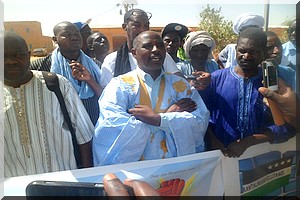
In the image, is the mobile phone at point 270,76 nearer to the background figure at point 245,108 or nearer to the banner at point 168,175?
the background figure at point 245,108

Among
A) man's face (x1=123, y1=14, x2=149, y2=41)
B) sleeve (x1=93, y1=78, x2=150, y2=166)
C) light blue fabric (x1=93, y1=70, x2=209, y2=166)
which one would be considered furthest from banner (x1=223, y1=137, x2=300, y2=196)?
man's face (x1=123, y1=14, x2=149, y2=41)

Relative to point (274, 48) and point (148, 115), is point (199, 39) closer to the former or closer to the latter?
point (274, 48)

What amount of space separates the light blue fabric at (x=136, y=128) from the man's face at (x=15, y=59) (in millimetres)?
513

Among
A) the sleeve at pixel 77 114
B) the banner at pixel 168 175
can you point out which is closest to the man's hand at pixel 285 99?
the banner at pixel 168 175

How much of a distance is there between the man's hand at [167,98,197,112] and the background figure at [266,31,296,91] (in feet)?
2.15

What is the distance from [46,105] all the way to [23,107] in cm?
13

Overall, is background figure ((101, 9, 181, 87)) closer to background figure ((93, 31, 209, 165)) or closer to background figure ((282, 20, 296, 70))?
background figure ((93, 31, 209, 165))

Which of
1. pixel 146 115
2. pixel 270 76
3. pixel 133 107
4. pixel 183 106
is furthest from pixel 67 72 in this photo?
pixel 270 76

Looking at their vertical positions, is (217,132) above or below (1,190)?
above

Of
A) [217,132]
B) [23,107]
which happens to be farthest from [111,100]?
[217,132]

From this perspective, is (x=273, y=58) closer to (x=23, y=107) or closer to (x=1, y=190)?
(x=23, y=107)

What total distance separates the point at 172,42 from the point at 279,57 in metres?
0.99

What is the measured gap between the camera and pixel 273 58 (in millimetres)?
2623

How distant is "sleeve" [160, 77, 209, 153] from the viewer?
218 cm
